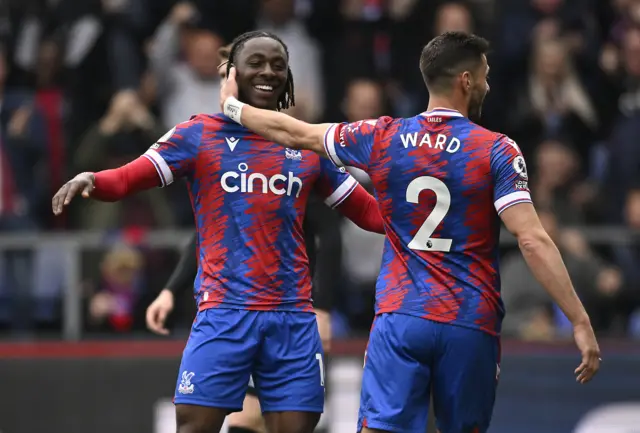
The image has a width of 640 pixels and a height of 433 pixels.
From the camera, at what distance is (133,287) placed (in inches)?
423

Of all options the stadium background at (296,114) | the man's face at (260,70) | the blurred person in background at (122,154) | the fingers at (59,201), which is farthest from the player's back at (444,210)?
the blurred person in background at (122,154)

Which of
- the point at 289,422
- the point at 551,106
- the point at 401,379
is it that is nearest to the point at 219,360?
the point at 289,422

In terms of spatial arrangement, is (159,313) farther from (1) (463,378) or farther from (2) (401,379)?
(1) (463,378)

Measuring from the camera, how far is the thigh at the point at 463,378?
654 cm

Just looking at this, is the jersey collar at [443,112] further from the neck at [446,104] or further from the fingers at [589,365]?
the fingers at [589,365]

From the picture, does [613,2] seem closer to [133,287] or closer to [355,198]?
[133,287]

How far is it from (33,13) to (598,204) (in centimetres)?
554

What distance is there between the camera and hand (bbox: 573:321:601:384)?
6.24 metres

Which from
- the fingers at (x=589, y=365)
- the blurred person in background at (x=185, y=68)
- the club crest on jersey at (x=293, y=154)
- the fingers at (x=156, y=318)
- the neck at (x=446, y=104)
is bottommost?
the fingers at (x=589, y=365)

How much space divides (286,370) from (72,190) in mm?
1383

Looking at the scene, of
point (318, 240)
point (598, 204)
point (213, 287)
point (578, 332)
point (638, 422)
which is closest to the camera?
point (578, 332)

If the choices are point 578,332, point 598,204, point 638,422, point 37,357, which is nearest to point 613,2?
point 598,204

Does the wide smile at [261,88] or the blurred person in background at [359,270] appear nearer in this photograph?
the wide smile at [261,88]

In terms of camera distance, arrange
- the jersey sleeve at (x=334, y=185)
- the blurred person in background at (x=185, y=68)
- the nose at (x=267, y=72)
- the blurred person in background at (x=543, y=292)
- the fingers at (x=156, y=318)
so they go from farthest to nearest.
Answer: the blurred person in background at (x=185, y=68), the blurred person in background at (x=543, y=292), the fingers at (x=156, y=318), the jersey sleeve at (x=334, y=185), the nose at (x=267, y=72)
